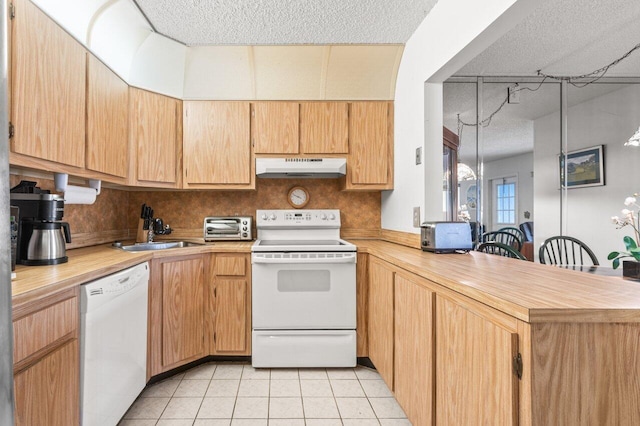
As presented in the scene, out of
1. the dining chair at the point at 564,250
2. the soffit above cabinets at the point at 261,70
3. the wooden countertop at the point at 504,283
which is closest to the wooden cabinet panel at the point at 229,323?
the wooden countertop at the point at 504,283

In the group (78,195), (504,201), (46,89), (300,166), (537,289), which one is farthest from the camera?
(504,201)

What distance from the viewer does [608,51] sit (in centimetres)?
285

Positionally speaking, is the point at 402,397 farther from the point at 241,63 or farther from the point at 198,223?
the point at 241,63

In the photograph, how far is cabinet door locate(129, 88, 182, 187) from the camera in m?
2.36

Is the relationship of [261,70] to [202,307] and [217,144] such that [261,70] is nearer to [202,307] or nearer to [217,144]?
[217,144]

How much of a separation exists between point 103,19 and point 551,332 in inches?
105

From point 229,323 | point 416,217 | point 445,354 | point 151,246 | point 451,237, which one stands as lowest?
point 229,323

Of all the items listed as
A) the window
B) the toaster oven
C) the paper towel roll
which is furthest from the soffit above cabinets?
the window

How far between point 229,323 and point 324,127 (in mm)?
1744

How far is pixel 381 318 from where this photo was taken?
80.8 inches

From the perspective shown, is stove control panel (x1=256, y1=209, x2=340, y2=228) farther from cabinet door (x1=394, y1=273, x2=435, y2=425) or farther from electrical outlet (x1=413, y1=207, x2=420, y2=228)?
cabinet door (x1=394, y1=273, x2=435, y2=425)

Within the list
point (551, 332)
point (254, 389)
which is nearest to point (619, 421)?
point (551, 332)

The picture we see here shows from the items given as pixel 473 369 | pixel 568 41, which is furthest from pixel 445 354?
pixel 568 41

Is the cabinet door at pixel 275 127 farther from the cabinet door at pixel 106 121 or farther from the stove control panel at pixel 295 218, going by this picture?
the cabinet door at pixel 106 121
